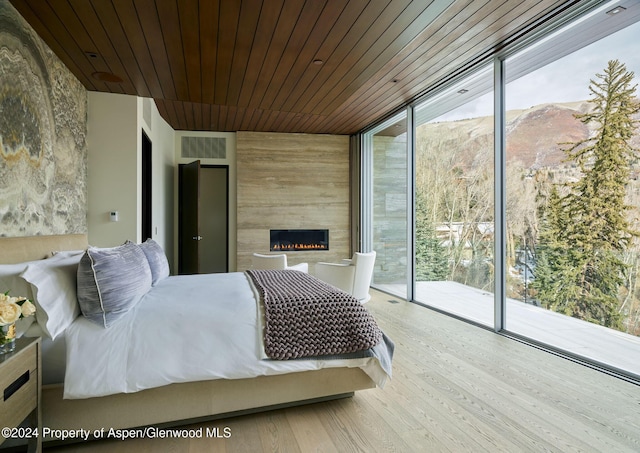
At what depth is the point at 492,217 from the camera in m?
3.86

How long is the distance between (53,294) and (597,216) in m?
3.58

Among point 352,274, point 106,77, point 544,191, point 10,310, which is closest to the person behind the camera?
point 10,310

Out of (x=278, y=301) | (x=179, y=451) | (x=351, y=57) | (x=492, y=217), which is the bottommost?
(x=179, y=451)

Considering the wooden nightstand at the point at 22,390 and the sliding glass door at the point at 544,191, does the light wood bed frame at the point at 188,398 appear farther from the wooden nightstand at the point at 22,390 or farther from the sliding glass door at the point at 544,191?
the sliding glass door at the point at 544,191

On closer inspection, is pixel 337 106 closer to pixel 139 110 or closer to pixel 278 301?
Answer: pixel 139 110

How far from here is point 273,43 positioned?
3211mm

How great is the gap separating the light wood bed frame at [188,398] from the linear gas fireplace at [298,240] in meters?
4.60

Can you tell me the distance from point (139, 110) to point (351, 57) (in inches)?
96.7

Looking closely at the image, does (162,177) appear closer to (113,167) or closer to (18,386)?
(113,167)

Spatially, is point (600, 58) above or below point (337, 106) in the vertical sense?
below

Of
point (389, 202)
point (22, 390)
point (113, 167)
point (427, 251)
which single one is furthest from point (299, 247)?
point (22, 390)

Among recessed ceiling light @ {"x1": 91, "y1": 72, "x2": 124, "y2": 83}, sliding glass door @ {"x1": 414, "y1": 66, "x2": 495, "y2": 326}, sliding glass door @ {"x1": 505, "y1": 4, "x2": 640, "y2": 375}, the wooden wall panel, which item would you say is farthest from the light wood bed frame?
the wooden wall panel

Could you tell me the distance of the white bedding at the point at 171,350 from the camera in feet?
5.83

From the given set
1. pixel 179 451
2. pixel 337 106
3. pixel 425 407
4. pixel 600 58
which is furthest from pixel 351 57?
pixel 179 451
